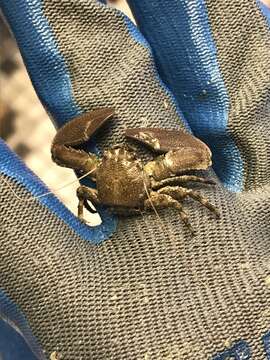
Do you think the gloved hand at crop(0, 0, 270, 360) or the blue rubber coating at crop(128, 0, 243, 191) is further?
the blue rubber coating at crop(128, 0, 243, 191)

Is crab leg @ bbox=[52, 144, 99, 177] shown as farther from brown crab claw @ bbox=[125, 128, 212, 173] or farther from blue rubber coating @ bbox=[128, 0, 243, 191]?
blue rubber coating @ bbox=[128, 0, 243, 191]

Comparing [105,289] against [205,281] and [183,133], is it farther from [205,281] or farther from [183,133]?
[183,133]

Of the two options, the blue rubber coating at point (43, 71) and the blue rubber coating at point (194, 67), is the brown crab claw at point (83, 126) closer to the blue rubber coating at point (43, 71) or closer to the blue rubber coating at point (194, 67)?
the blue rubber coating at point (43, 71)

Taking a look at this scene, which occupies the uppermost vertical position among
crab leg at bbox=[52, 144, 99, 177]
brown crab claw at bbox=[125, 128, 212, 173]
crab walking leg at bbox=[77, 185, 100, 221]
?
crab leg at bbox=[52, 144, 99, 177]

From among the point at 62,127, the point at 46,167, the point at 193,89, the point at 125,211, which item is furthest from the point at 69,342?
the point at 46,167

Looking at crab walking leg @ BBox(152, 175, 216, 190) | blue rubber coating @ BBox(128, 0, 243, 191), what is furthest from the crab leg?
blue rubber coating @ BBox(128, 0, 243, 191)

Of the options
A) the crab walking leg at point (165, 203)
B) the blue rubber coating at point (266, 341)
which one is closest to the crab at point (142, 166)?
the crab walking leg at point (165, 203)
